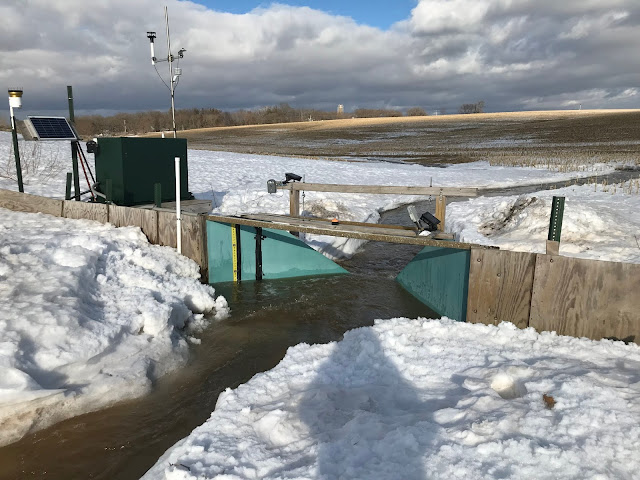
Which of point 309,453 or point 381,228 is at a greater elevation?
point 381,228

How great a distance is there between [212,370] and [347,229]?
3.65 m

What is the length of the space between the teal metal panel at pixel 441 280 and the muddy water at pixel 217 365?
0.27 meters

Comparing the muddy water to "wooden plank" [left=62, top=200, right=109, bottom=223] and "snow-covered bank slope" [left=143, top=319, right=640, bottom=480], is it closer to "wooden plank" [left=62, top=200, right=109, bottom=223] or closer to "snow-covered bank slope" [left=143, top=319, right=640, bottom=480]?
"snow-covered bank slope" [left=143, top=319, right=640, bottom=480]

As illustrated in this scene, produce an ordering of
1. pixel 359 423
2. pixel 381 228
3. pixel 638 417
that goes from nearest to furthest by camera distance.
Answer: pixel 638 417, pixel 359 423, pixel 381 228

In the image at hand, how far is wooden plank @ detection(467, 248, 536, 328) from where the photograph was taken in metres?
6.10

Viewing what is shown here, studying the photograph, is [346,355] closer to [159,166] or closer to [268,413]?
[268,413]

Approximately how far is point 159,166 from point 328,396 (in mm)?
8028

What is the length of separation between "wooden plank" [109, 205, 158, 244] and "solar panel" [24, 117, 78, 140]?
84.1 inches

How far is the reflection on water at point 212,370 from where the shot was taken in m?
4.35

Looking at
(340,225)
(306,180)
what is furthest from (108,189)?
(306,180)

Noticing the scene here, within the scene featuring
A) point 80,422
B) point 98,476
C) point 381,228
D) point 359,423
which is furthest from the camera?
point 381,228

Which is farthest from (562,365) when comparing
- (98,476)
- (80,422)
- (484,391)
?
(80,422)

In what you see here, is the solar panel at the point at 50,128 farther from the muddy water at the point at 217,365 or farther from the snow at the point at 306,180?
the muddy water at the point at 217,365

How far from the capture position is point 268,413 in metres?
4.15
